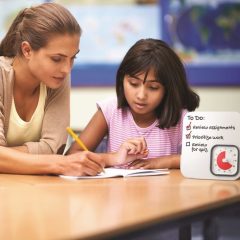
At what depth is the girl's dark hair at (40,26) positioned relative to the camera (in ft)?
5.75

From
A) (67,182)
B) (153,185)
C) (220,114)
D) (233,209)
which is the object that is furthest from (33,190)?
(220,114)

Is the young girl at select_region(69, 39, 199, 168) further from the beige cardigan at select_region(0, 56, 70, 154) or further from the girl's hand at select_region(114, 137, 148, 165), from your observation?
the beige cardigan at select_region(0, 56, 70, 154)

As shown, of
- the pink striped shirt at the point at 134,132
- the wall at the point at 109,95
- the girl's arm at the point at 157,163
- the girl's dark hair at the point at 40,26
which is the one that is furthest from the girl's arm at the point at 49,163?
the wall at the point at 109,95

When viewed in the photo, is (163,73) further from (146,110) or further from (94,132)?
(94,132)

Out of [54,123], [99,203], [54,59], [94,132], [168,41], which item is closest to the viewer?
[99,203]

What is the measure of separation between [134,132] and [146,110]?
15 centimetres

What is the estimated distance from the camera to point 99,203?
1.11 meters

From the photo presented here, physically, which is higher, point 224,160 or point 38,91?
point 38,91

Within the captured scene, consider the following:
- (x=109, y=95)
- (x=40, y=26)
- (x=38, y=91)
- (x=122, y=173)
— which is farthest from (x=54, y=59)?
(x=109, y=95)

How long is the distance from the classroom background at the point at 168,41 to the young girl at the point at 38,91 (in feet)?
5.31

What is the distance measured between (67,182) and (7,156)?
0.28 meters

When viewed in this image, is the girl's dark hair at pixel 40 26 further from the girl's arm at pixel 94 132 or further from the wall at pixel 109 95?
the wall at pixel 109 95

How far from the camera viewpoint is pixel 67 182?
1.45 meters

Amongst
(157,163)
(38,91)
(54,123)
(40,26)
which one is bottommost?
(157,163)
